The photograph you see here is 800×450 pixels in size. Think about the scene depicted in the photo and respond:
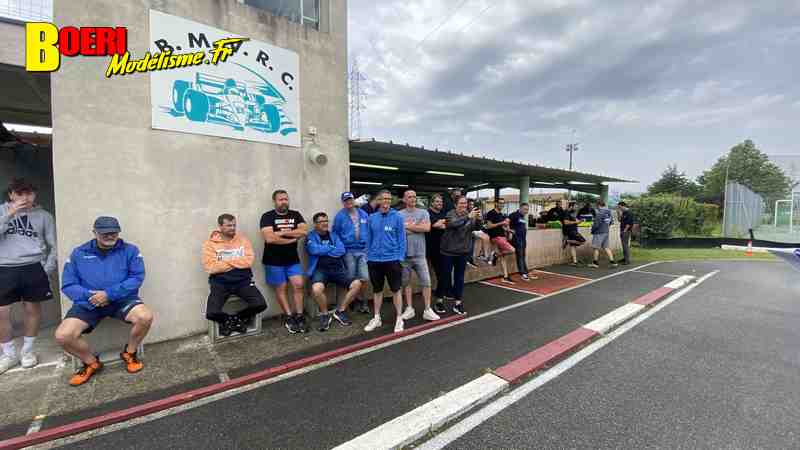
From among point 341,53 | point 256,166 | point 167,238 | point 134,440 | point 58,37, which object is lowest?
point 134,440

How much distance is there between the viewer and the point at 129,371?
3.12m

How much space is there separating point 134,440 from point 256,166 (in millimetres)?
3174

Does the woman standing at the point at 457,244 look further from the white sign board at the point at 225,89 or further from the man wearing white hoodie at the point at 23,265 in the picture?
the man wearing white hoodie at the point at 23,265

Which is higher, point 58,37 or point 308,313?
point 58,37

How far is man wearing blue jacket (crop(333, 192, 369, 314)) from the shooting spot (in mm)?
4543

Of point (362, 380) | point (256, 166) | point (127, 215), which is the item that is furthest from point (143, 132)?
point (362, 380)

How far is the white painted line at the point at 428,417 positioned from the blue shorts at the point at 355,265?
2186 mm

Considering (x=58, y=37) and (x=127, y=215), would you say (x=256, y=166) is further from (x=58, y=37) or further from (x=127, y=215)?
(x=58, y=37)

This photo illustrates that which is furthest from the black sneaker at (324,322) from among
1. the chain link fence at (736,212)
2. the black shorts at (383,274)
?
the chain link fence at (736,212)

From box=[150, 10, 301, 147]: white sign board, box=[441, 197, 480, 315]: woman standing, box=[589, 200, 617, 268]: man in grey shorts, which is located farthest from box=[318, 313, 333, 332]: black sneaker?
box=[589, 200, 617, 268]: man in grey shorts

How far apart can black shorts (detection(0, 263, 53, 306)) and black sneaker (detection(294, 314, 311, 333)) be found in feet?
8.59

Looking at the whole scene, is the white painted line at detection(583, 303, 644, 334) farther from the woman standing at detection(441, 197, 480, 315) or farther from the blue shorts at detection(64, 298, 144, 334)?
the blue shorts at detection(64, 298, 144, 334)

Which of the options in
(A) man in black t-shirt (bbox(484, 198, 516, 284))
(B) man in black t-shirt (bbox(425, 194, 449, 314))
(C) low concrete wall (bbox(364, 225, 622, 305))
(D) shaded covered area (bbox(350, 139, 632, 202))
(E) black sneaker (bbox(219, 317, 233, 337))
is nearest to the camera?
(E) black sneaker (bbox(219, 317, 233, 337))

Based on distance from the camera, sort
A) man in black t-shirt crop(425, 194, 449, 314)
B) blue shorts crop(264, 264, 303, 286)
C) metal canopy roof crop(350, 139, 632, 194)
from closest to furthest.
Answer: blue shorts crop(264, 264, 303, 286), man in black t-shirt crop(425, 194, 449, 314), metal canopy roof crop(350, 139, 632, 194)
